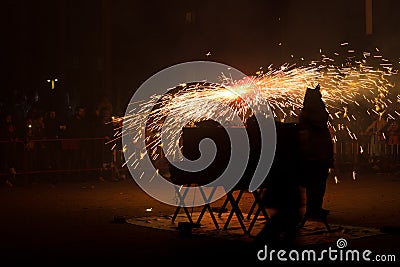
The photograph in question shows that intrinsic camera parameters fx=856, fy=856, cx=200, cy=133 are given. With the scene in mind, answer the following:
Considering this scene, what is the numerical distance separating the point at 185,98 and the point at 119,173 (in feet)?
14.5

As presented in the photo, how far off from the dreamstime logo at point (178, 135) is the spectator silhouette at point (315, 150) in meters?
0.43

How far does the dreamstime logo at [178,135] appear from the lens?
10.5 meters

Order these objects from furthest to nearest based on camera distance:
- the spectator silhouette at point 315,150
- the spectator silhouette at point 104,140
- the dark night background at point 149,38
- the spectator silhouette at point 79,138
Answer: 1. the dark night background at point 149,38
2. the spectator silhouette at point 104,140
3. the spectator silhouette at point 79,138
4. the spectator silhouette at point 315,150

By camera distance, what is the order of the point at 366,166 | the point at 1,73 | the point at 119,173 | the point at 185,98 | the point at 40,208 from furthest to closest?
1. the point at 1,73
2. the point at 366,166
3. the point at 119,173
4. the point at 185,98
5. the point at 40,208

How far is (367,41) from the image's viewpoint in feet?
88.7

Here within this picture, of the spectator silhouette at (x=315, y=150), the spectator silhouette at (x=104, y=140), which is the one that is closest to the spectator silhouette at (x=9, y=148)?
the spectator silhouette at (x=104, y=140)

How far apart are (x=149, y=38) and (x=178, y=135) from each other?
8.70 meters

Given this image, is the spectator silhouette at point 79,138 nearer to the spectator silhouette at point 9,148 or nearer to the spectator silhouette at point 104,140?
the spectator silhouette at point 104,140

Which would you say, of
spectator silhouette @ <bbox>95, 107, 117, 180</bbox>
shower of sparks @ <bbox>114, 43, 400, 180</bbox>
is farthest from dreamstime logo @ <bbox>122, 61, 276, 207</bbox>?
spectator silhouette @ <bbox>95, 107, 117, 180</bbox>

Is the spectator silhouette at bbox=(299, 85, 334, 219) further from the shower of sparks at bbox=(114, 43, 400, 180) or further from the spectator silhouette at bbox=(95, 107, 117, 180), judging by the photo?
the spectator silhouette at bbox=(95, 107, 117, 180)

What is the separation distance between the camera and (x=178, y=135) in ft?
57.2

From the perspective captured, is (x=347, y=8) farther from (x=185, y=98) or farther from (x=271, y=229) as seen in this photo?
(x=271, y=229)

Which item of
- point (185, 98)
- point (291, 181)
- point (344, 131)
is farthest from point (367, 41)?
point (291, 181)

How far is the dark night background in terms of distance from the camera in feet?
82.8
